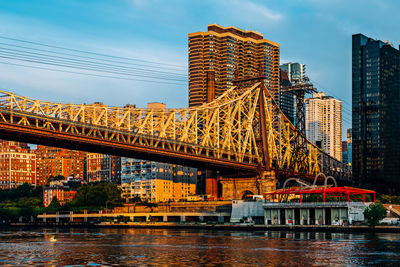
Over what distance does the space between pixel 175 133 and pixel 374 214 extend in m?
48.4

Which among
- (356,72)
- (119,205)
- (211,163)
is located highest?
(356,72)

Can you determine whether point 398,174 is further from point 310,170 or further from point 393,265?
point 393,265

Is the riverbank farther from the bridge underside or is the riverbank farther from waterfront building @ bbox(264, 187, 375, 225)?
the bridge underside

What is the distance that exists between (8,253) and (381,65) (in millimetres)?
130368

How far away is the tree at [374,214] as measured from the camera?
346ft

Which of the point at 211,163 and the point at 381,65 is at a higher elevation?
the point at 381,65

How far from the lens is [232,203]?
143750 millimetres

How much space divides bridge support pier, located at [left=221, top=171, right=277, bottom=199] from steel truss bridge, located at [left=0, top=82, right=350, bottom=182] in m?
1.66

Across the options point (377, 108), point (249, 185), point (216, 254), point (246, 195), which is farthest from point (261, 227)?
point (377, 108)

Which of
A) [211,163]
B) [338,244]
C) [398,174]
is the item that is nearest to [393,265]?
[338,244]

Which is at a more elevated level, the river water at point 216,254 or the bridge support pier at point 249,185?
the bridge support pier at point 249,185

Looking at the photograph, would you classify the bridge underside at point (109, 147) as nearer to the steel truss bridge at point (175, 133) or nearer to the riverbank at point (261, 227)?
the steel truss bridge at point (175, 133)

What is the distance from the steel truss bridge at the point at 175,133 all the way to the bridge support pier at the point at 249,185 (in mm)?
1664

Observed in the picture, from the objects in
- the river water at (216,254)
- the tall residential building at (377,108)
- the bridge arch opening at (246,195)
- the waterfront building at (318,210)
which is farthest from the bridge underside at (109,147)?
the tall residential building at (377,108)
